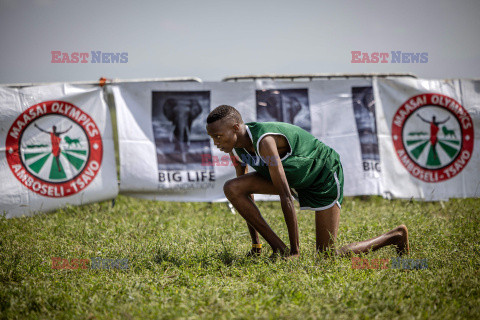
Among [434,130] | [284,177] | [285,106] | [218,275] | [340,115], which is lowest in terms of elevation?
[218,275]

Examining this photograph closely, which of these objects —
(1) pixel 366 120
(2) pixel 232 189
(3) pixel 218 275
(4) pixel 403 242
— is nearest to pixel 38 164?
(2) pixel 232 189

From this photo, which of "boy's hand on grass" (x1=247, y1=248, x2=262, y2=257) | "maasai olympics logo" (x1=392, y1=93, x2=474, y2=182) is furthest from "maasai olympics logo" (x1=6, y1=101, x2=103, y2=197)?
"maasai olympics logo" (x1=392, y1=93, x2=474, y2=182)

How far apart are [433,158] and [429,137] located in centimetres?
35

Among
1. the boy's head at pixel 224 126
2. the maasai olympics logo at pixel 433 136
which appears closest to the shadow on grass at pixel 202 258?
the boy's head at pixel 224 126

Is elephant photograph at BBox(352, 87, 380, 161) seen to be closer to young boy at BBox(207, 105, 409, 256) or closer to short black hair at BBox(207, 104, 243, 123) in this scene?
young boy at BBox(207, 105, 409, 256)

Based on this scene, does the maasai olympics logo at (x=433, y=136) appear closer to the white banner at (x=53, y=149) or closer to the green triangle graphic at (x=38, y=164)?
the white banner at (x=53, y=149)

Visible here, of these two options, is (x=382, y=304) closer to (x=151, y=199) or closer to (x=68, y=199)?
(x=151, y=199)

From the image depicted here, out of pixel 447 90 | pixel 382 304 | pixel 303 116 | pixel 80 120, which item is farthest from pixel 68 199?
pixel 447 90

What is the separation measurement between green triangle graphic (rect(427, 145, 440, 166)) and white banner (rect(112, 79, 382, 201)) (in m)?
0.83

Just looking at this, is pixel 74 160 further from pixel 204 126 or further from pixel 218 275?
pixel 218 275

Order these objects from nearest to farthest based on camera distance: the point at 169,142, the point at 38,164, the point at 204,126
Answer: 1. the point at 38,164
2. the point at 169,142
3. the point at 204,126

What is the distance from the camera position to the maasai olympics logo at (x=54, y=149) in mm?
6203

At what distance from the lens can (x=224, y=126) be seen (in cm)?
365

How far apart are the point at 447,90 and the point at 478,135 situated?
901 mm
